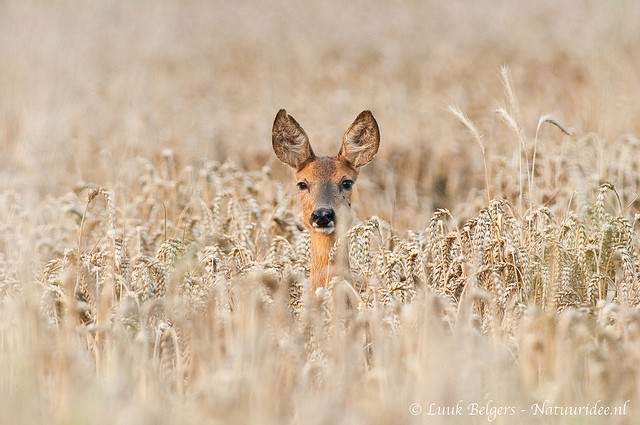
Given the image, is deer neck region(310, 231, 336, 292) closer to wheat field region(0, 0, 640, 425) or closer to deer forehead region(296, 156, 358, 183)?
wheat field region(0, 0, 640, 425)

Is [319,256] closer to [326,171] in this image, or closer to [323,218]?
[323,218]

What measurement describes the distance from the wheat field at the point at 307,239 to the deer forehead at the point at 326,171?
57 cm

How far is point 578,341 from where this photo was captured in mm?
4941

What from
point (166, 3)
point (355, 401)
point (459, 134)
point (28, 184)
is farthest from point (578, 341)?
point (166, 3)

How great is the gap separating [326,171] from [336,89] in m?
10.3

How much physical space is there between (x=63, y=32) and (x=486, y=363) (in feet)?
61.9

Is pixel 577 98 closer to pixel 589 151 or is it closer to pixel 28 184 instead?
pixel 589 151

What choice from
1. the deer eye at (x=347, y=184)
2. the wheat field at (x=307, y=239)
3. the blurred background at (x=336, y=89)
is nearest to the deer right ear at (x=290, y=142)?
the deer eye at (x=347, y=184)

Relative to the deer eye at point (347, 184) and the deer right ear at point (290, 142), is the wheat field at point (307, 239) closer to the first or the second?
the deer eye at point (347, 184)

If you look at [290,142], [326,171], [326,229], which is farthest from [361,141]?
[326,229]

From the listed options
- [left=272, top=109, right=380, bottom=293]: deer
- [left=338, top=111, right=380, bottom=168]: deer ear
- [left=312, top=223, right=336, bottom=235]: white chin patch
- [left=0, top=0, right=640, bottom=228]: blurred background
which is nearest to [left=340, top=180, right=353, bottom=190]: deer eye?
[left=272, top=109, right=380, bottom=293]: deer

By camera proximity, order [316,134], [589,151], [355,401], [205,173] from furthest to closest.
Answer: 1. [316,134]
2. [589,151]
3. [205,173]
4. [355,401]

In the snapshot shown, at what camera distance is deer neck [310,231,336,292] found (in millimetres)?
7035

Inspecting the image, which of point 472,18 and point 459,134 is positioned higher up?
point 472,18
